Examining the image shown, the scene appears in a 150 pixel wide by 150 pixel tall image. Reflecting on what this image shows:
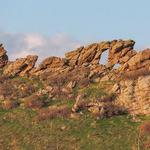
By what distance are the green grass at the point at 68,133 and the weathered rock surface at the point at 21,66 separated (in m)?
17.9

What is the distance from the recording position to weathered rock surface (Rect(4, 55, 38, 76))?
90.8m

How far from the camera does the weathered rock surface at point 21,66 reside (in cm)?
9081

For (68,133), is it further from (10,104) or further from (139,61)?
(139,61)

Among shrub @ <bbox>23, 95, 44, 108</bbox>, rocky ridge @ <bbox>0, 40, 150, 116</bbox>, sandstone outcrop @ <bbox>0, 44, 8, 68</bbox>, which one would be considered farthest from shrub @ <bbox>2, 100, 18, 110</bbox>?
sandstone outcrop @ <bbox>0, 44, 8, 68</bbox>

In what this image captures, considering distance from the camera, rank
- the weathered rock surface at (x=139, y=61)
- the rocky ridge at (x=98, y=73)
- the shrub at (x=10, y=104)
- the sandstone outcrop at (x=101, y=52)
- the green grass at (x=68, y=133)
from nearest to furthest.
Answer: the green grass at (x=68, y=133), the rocky ridge at (x=98, y=73), the shrub at (x=10, y=104), the weathered rock surface at (x=139, y=61), the sandstone outcrop at (x=101, y=52)

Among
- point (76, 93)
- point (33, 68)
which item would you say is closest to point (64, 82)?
point (76, 93)

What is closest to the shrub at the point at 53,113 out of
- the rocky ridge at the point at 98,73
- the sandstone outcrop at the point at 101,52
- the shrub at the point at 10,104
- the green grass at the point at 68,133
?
the green grass at the point at 68,133

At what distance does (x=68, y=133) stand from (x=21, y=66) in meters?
A: 26.2

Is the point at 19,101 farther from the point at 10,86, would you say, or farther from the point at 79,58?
the point at 79,58

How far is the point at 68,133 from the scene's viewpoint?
68188 mm

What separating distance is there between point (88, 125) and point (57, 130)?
13.0 ft

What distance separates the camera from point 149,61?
8331 centimetres

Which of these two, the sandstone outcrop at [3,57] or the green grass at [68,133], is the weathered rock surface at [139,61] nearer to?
the green grass at [68,133]

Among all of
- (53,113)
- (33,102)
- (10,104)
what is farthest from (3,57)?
(53,113)
